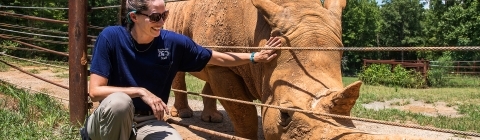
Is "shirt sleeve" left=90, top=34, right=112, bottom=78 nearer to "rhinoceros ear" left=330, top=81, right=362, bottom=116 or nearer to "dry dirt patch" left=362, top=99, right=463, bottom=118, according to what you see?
"rhinoceros ear" left=330, top=81, right=362, bottom=116

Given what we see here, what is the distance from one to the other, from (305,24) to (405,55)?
49.8 meters

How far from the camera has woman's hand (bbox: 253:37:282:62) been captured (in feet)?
12.6

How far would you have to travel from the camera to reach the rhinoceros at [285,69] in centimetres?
319

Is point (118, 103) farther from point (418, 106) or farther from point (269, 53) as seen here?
point (418, 106)

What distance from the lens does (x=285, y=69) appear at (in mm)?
3762

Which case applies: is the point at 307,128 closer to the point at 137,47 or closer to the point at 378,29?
the point at 137,47

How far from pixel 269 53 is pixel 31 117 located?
3021 mm

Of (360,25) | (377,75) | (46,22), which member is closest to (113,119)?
(377,75)

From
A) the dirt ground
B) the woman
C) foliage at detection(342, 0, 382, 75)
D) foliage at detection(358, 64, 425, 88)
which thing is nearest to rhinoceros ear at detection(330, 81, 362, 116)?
the dirt ground

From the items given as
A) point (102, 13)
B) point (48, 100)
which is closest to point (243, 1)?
point (48, 100)

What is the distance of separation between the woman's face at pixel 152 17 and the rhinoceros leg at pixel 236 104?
188cm

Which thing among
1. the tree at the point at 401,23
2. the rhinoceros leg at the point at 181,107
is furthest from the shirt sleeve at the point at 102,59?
the tree at the point at 401,23

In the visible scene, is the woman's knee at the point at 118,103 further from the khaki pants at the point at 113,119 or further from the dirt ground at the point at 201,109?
the dirt ground at the point at 201,109

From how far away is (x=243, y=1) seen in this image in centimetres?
489
